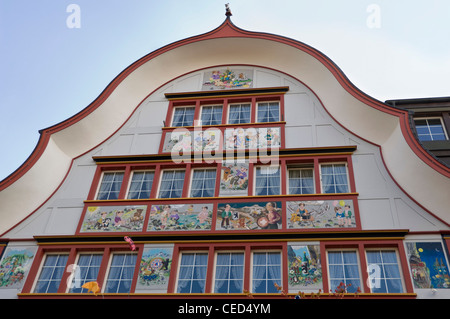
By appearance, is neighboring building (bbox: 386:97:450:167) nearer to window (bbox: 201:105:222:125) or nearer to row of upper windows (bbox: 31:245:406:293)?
row of upper windows (bbox: 31:245:406:293)

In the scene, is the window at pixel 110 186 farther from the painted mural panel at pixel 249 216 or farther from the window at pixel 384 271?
the window at pixel 384 271

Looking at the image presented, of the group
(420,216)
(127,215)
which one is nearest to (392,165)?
(420,216)

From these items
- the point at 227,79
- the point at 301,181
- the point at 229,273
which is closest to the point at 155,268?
the point at 229,273

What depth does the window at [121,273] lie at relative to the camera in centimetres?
1173

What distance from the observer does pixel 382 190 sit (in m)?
12.3

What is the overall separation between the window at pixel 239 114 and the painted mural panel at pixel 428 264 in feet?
21.3

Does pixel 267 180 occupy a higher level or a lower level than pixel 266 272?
higher

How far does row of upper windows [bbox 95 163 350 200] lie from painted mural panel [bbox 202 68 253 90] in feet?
12.3

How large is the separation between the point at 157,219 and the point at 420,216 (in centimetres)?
665

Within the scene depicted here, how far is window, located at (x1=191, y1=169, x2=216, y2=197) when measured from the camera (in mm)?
A: 13386

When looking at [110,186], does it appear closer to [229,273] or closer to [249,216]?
[249,216]

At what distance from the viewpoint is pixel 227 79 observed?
54.8 ft

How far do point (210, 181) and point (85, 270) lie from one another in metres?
4.11

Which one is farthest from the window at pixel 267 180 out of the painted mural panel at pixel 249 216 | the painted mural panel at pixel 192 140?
the painted mural panel at pixel 192 140
